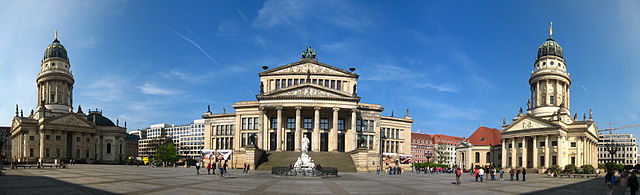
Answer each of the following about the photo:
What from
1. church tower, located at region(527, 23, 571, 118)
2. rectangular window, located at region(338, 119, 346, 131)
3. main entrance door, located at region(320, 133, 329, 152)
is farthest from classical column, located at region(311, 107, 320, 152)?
church tower, located at region(527, 23, 571, 118)

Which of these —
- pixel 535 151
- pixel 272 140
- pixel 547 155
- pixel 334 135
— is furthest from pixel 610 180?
pixel 535 151

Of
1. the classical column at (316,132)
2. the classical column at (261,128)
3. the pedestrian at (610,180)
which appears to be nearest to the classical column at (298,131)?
the classical column at (316,132)

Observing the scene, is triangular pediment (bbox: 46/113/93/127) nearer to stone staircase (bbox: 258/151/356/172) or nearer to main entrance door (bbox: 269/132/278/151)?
main entrance door (bbox: 269/132/278/151)

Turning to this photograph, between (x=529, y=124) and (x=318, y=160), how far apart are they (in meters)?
46.7

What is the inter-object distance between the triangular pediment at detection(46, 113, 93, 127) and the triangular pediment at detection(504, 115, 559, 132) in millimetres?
88205

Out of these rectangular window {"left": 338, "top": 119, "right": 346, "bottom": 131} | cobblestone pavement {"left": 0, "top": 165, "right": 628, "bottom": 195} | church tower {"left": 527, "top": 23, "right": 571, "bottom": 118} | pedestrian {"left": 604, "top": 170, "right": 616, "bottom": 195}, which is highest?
church tower {"left": 527, "top": 23, "right": 571, "bottom": 118}

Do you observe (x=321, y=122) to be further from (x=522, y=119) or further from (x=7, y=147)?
(x=7, y=147)

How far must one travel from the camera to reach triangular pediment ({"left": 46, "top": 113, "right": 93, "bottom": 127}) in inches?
3620

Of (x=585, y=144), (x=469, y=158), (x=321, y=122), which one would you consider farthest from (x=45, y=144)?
(x=585, y=144)

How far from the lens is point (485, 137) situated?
352ft

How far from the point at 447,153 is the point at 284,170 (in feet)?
481

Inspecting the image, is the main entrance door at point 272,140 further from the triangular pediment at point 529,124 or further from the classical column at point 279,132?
the triangular pediment at point 529,124

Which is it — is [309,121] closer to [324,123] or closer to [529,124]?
[324,123]

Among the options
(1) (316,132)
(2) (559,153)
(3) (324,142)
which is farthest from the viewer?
(2) (559,153)
